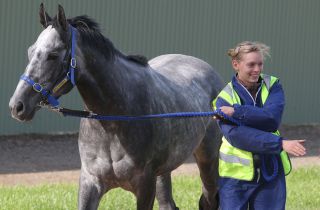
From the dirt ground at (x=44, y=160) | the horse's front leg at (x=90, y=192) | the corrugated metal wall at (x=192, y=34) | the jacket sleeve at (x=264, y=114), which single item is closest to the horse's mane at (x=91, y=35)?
the horse's front leg at (x=90, y=192)

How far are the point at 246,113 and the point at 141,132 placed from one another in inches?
38.4

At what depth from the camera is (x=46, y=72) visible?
5.01 metres

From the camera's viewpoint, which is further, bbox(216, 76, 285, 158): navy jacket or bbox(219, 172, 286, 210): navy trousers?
bbox(219, 172, 286, 210): navy trousers

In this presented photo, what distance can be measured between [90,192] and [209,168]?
215 cm

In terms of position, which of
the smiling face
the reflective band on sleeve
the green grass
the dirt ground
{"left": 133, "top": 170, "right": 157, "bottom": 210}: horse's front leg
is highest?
the smiling face

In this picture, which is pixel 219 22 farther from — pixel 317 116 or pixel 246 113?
pixel 246 113

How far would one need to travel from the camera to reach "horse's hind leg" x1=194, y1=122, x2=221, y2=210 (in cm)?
732

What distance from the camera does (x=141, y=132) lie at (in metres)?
5.62

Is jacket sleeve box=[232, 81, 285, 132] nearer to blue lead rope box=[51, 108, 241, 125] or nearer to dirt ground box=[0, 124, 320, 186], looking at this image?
blue lead rope box=[51, 108, 241, 125]

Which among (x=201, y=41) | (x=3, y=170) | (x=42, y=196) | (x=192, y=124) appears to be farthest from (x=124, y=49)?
(x=192, y=124)

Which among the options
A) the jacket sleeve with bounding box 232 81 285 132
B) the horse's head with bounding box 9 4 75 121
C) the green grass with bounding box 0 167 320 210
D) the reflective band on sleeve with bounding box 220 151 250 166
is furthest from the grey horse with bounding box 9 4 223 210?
the green grass with bounding box 0 167 320 210

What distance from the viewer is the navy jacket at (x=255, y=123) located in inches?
193

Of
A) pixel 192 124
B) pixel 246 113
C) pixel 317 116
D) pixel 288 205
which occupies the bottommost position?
pixel 317 116

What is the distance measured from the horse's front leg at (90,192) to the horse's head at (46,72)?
0.78 meters
